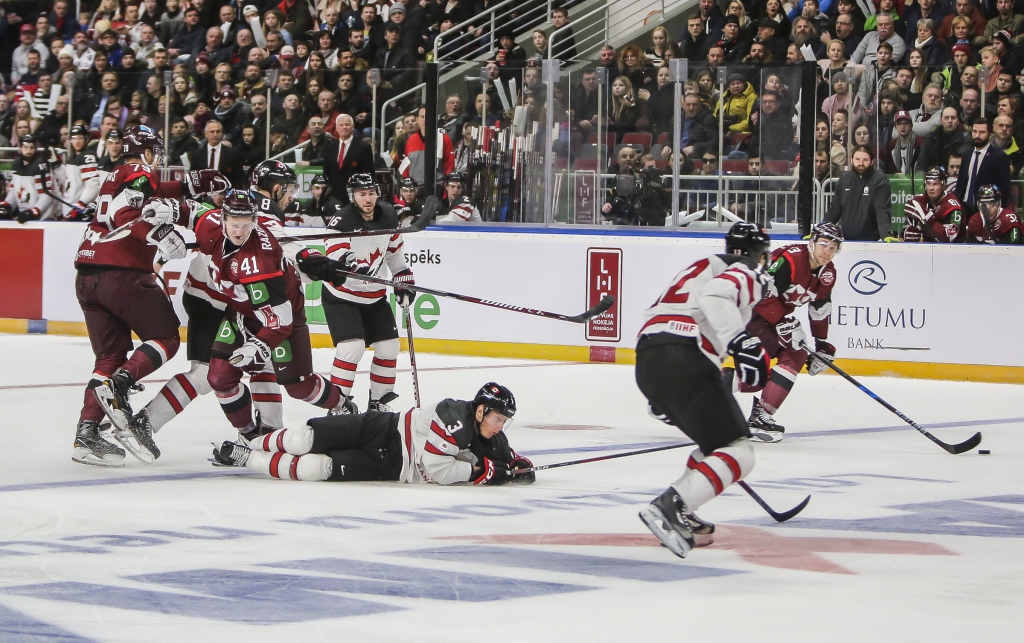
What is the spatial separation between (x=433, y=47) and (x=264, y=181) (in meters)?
7.61

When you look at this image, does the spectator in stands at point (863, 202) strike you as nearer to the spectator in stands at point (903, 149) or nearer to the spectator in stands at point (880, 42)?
the spectator in stands at point (903, 149)

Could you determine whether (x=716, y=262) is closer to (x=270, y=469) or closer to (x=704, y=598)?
(x=704, y=598)

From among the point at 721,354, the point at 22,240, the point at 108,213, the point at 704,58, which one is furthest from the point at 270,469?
the point at 22,240

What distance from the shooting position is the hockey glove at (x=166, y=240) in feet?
23.4

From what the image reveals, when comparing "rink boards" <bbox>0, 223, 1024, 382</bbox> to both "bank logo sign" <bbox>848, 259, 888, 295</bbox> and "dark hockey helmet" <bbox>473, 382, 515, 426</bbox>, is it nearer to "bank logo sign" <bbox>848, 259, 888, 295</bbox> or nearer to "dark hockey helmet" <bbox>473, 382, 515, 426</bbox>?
"bank logo sign" <bbox>848, 259, 888, 295</bbox>

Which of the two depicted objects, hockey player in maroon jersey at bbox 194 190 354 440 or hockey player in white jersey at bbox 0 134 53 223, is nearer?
hockey player in maroon jersey at bbox 194 190 354 440

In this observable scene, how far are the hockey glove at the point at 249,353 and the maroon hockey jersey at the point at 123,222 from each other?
759mm

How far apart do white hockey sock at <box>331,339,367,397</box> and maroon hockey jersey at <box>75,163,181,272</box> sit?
1.48 m

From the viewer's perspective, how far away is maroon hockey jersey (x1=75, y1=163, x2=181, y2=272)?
717 cm

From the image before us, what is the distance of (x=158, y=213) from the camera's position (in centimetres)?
708

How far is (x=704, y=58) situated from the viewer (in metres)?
13.3

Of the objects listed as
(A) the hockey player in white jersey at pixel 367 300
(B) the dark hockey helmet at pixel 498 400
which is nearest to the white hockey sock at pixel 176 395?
(A) the hockey player in white jersey at pixel 367 300

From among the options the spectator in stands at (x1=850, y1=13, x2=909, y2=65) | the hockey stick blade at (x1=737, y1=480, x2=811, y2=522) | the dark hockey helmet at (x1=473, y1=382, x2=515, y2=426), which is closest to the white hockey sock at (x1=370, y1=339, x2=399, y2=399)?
the dark hockey helmet at (x1=473, y1=382, x2=515, y2=426)

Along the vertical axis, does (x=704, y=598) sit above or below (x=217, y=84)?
below
